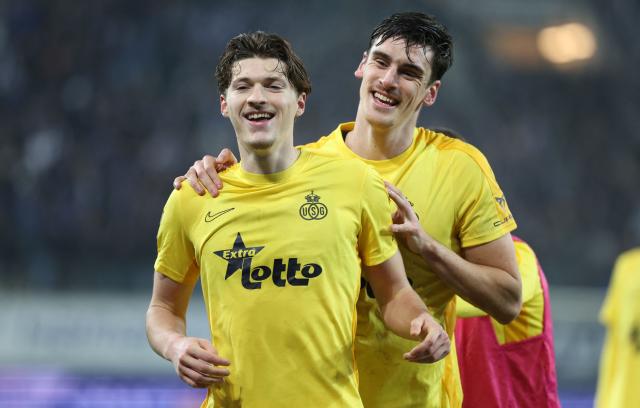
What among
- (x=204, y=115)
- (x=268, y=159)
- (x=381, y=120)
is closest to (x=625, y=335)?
(x=381, y=120)

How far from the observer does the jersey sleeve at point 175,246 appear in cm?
278

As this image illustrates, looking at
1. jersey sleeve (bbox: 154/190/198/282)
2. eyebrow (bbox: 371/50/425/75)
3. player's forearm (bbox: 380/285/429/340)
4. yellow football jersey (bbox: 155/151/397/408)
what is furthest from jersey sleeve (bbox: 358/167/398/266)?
eyebrow (bbox: 371/50/425/75)

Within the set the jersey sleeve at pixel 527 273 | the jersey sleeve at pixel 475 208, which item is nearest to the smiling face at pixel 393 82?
the jersey sleeve at pixel 475 208

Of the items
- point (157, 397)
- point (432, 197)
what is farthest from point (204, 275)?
point (157, 397)

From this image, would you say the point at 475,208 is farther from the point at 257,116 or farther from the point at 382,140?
the point at 257,116

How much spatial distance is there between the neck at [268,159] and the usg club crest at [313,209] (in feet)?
0.42

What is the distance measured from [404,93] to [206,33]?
26.8 ft

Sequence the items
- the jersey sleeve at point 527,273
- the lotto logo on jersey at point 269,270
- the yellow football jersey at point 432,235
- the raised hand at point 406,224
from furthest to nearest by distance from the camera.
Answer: the jersey sleeve at point 527,273 < the yellow football jersey at point 432,235 < the raised hand at point 406,224 < the lotto logo on jersey at point 269,270

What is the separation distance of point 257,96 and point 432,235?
0.82 meters

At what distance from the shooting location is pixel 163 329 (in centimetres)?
276

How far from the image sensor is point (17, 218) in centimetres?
938

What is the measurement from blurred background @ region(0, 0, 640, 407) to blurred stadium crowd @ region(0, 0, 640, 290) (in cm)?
2

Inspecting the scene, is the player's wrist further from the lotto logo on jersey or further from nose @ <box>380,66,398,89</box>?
nose @ <box>380,66,398,89</box>

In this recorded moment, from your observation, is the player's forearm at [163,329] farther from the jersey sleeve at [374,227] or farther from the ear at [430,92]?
the ear at [430,92]
